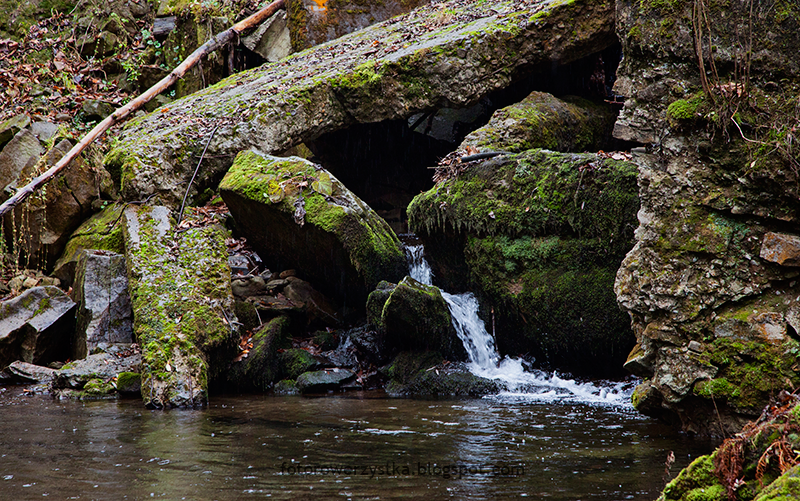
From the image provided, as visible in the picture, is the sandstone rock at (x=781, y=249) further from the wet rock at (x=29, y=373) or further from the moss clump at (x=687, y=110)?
the wet rock at (x=29, y=373)

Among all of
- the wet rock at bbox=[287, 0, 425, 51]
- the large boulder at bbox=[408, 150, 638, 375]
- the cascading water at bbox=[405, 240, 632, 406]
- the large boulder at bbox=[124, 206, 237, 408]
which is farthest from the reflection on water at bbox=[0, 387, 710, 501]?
the wet rock at bbox=[287, 0, 425, 51]

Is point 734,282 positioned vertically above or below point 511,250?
below

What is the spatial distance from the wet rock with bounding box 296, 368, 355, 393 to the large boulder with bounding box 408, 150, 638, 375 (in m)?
1.84

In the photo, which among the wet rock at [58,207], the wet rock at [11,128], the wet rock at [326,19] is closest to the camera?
the wet rock at [58,207]

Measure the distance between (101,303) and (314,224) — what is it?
2.71m

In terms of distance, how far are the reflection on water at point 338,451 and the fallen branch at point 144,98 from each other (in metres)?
3.05

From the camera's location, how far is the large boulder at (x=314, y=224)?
7.02 meters

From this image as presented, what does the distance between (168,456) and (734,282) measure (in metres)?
3.80

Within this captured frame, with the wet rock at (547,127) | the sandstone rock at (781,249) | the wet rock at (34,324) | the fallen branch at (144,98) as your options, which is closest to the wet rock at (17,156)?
the fallen branch at (144,98)

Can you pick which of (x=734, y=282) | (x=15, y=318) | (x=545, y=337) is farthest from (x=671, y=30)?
(x=15, y=318)

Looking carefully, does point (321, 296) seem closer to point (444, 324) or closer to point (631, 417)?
point (444, 324)

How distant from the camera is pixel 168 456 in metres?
3.76

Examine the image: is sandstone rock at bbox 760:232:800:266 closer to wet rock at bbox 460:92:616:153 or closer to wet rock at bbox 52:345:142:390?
wet rock at bbox 460:92:616:153

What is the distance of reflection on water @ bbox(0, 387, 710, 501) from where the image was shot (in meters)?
3.10
